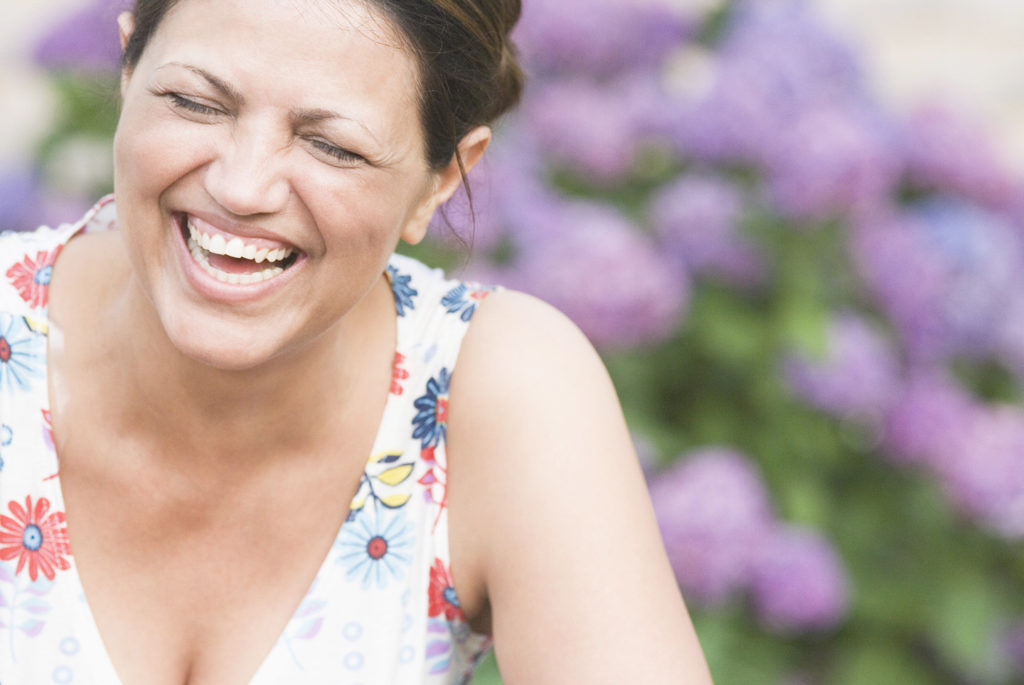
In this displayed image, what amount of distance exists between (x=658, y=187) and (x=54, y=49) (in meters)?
1.46

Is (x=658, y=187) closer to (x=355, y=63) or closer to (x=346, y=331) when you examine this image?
(x=346, y=331)

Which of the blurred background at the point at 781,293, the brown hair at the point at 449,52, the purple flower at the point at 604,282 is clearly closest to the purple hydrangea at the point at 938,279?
the blurred background at the point at 781,293

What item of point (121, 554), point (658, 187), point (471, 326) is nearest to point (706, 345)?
point (658, 187)

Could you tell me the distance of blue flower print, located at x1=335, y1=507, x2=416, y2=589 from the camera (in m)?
1.85

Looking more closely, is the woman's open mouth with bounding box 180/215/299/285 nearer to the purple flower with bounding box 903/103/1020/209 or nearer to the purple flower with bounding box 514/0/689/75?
the purple flower with bounding box 514/0/689/75

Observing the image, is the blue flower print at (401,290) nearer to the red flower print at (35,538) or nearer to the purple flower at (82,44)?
the red flower print at (35,538)

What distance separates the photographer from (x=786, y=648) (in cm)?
284

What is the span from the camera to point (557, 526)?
173 cm

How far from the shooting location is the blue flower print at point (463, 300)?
6.31 feet

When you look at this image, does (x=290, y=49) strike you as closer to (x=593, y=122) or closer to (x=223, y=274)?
(x=223, y=274)

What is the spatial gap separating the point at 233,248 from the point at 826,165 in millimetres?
1570

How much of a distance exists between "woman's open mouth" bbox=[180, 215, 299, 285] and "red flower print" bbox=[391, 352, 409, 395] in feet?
1.17

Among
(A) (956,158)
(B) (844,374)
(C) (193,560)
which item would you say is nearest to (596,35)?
(A) (956,158)

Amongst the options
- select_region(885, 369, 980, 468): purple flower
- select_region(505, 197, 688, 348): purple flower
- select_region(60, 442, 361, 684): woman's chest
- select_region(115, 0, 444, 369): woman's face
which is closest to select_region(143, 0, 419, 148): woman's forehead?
select_region(115, 0, 444, 369): woman's face
